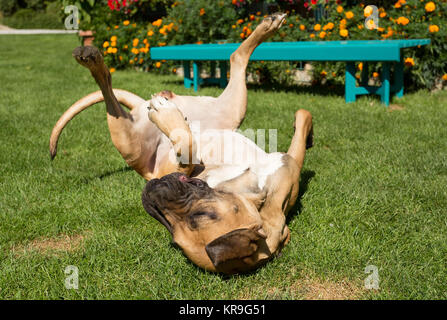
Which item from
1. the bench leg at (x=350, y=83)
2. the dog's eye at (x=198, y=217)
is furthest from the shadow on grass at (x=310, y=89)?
the dog's eye at (x=198, y=217)

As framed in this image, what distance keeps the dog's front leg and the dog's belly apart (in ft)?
0.41

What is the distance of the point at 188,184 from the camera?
1.98 meters

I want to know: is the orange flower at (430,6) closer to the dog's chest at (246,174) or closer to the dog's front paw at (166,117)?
the dog's chest at (246,174)

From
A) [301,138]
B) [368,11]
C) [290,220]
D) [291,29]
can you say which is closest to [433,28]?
[368,11]

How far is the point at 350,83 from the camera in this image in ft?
19.3

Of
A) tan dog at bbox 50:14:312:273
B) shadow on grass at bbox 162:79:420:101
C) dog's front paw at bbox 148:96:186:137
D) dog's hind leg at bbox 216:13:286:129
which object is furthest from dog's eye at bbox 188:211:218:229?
shadow on grass at bbox 162:79:420:101

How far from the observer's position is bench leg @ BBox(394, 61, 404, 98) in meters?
5.96

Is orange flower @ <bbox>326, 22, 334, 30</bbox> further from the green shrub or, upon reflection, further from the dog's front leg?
the green shrub

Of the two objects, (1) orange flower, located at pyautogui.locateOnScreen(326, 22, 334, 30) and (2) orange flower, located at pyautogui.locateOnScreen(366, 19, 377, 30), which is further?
(1) orange flower, located at pyautogui.locateOnScreen(326, 22, 334, 30)

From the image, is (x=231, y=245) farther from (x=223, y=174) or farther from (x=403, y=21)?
(x=403, y=21)

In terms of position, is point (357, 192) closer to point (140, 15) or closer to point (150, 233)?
point (150, 233)

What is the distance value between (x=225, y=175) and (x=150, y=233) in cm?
65

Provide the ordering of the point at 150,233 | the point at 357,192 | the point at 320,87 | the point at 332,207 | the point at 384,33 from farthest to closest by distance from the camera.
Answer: the point at 320,87 < the point at 384,33 < the point at 357,192 < the point at 332,207 < the point at 150,233
